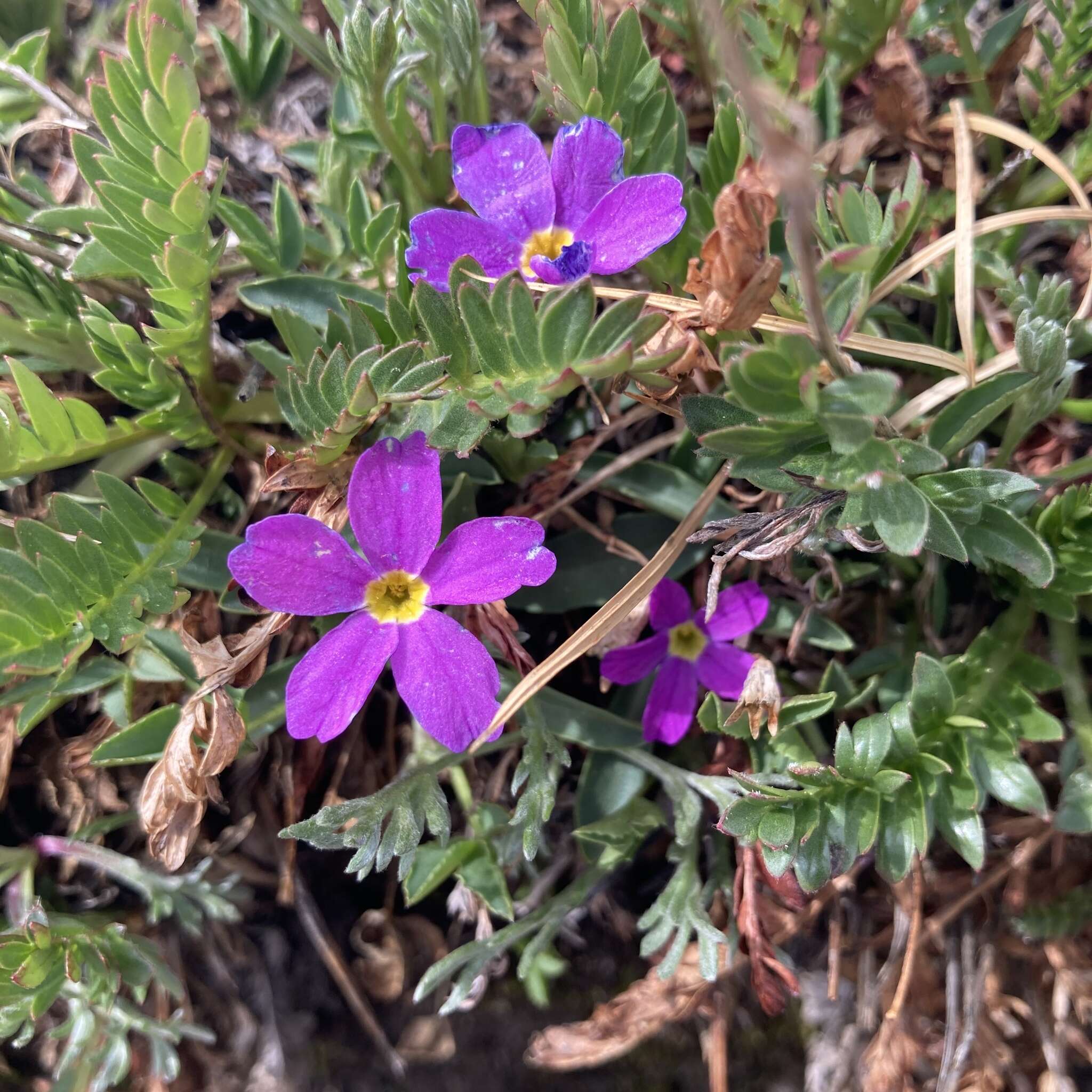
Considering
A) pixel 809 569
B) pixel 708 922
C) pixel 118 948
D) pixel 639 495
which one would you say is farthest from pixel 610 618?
pixel 118 948

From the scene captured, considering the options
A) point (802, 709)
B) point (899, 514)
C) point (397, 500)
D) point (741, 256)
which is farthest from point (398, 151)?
point (802, 709)

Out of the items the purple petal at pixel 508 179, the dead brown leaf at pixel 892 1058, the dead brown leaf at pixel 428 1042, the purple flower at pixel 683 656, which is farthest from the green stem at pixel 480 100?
the dead brown leaf at pixel 428 1042

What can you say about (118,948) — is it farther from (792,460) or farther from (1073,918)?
(1073,918)

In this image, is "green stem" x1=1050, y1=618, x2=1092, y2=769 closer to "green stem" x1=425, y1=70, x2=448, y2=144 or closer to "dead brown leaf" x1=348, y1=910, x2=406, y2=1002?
"green stem" x1=425, y1=70, x2=448, y2=144

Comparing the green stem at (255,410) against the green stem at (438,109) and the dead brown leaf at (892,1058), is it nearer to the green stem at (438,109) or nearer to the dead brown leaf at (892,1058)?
the green stem at (438,109)

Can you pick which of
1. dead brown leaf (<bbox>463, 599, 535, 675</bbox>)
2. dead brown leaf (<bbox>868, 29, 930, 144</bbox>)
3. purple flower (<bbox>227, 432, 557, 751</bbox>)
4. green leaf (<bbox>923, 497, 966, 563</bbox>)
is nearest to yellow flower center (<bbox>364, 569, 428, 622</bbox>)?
purple flower (<bbox>227, 432, 557, 751</bbox>)

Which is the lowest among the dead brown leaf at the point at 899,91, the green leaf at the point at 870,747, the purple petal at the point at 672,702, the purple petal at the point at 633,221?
the purple petal at the point at 672,702
